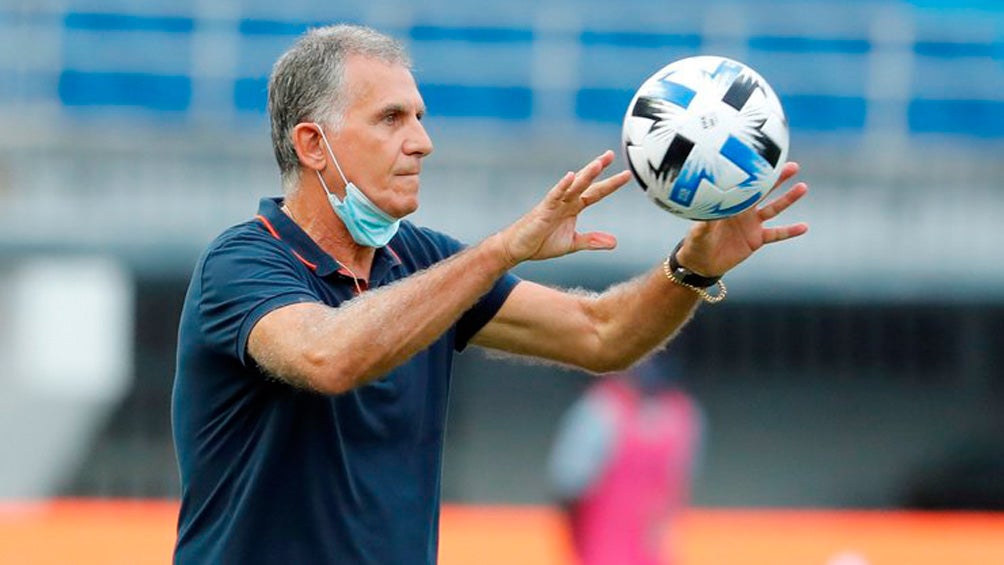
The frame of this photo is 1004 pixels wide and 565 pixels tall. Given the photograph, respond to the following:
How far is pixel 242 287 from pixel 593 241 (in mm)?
821

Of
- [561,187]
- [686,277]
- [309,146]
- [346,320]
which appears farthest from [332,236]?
[686,277]

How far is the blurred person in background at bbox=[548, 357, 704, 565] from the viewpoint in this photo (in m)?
9.88

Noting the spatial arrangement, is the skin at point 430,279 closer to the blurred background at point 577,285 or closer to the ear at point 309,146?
the ear at point 309,146

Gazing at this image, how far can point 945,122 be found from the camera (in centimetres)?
1617

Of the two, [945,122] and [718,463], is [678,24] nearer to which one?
[945,122]

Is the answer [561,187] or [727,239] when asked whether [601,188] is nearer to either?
[561,187]

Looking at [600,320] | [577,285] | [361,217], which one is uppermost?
[361,217]

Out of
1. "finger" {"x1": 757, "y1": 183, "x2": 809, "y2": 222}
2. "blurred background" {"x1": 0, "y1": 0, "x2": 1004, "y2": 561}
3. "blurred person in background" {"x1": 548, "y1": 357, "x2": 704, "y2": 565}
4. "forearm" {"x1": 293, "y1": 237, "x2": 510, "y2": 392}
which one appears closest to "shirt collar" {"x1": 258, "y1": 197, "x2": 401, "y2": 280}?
"forearm" {"x1": 293, "y1": 237, "x2": 510, "y2": 392}

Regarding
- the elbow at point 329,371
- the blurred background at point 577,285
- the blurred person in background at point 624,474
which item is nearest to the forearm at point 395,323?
the elbow at point 329,371

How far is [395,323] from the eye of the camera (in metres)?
3.99

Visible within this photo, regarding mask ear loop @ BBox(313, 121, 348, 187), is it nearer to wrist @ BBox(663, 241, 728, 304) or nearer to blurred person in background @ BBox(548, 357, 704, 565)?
wrist @ BBox(663, 241, 728, 304)

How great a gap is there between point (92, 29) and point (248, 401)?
1249cm

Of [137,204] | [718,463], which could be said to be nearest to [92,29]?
[137,204]

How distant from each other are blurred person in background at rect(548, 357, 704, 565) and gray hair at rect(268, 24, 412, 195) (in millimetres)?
5479
